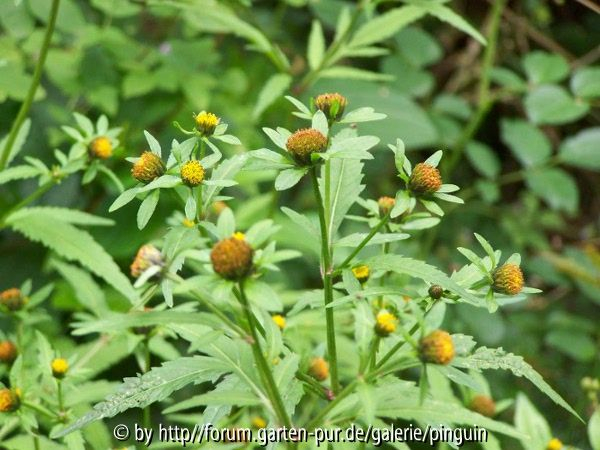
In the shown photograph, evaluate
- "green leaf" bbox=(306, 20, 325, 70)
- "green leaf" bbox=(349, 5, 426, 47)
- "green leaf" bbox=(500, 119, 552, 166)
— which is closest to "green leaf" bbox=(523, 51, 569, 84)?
"green leaf" bbox=(500, 119, 552, 166)

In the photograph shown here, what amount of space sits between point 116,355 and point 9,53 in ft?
3.50

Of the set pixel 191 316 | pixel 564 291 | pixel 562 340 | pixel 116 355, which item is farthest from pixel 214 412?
pixel 564 291

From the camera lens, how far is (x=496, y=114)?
135 inches

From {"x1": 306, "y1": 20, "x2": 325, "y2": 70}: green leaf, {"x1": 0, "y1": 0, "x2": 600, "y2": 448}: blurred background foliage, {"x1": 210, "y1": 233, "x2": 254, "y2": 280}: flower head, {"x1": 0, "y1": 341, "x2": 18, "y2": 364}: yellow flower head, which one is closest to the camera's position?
{"x1": 210, "y1": 233, "x2": 254, "y2": 280}: flower head

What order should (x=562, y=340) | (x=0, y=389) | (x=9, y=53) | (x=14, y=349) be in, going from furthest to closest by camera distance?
1. (x=562, y=340)
2. (x=9, y=53)
3. (x=14, y=349)
4. (x=0, y=389)

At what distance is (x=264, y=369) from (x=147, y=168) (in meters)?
0.30

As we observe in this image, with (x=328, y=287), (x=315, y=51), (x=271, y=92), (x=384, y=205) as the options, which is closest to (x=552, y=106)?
(x=315, y=51)

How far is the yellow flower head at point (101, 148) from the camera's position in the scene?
131 centimetres

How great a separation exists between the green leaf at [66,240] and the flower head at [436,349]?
2.51 feet

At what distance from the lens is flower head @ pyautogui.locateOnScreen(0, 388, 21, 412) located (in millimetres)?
1046

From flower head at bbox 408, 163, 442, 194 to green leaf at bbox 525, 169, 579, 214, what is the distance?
5.50 feet

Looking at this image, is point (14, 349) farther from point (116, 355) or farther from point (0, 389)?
point (116, 355)

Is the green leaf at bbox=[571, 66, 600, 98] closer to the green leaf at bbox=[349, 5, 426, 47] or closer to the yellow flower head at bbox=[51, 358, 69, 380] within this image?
the green leaf at bbox=[349, 5, 426, 47]

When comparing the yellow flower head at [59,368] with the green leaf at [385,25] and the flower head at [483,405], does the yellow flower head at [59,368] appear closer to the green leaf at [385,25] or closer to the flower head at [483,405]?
the flower head at [483,405]
